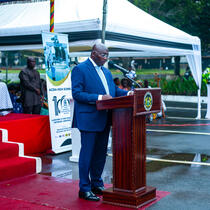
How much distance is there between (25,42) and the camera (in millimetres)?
9141

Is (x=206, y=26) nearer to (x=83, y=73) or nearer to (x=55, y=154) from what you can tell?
(x=55, y=154)

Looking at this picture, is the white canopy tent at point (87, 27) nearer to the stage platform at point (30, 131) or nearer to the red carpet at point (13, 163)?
the stage platform at point (30, 131)

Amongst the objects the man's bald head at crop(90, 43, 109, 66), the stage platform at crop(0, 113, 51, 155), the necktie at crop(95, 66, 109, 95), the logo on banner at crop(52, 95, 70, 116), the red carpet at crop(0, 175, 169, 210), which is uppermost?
the man's bald head at crop(90, 43, 109, 66)

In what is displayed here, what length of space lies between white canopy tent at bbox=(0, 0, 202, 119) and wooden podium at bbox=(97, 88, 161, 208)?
3.62 metres

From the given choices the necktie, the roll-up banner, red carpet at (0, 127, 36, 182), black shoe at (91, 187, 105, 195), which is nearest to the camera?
the necktie

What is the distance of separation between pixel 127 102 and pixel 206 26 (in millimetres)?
26038

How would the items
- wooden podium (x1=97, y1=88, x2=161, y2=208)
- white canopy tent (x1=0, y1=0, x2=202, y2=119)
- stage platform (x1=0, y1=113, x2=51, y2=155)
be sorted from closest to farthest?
wooden podium (x1=97, y1=88, x2=161, y2=208) < stage platform (x1=0, y1=113, x2=51, y2=155) < white canopy tent (x1=0, y1=0, x2=202, y2=119)

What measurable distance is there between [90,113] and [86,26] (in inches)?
153

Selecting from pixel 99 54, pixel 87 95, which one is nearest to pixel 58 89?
pixel 99 54

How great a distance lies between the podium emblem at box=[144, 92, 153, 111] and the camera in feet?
14.5

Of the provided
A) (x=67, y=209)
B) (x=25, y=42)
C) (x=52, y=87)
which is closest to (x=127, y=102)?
(x=67, y=209)

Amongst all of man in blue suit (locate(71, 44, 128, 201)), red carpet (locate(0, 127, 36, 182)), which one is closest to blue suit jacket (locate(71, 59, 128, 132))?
man in blue suit (locate(71, 44, 128, 201))

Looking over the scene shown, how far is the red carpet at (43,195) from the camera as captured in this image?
14.9 ft

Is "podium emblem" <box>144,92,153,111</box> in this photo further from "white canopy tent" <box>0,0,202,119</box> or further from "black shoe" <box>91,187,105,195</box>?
"white canopy tent" <box>0,0,202,119</box>
